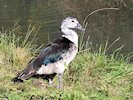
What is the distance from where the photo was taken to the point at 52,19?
14.9 meters

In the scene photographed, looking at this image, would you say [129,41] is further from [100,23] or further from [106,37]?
[100,23]

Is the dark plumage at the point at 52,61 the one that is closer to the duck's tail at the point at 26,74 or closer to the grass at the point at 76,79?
the duck's tail at the point at 26,74

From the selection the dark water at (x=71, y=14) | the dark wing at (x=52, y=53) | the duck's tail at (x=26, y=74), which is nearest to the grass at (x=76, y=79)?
the duck's tail at (x=26, y=74)

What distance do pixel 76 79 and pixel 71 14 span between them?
9.74m

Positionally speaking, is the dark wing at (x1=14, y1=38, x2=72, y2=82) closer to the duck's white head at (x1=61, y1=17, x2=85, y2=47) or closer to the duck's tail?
the duck's tail

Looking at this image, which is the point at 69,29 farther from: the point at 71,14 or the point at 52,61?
the point at 71,14

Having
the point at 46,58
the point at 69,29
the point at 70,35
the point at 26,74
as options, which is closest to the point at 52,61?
the point at 46,58

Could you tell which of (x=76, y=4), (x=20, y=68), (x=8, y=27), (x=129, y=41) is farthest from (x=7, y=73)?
(x=76, y=4)

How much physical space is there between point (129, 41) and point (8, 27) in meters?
4.37

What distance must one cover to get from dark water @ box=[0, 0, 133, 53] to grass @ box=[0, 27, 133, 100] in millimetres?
3641

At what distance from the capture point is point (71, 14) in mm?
16266

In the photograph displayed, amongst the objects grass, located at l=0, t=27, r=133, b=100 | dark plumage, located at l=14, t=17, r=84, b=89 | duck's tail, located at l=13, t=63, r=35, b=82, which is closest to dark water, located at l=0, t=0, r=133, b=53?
grass, located at l=0, t=27, r=133, b=100

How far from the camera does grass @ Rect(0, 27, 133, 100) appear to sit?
5.68m

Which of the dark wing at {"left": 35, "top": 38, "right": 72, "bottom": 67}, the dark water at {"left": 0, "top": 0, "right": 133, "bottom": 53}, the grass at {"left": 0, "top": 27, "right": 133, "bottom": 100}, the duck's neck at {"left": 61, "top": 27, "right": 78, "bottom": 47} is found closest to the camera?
the grass at {"left": 0, "top": 27, "right": 133, "bottom": 100}
